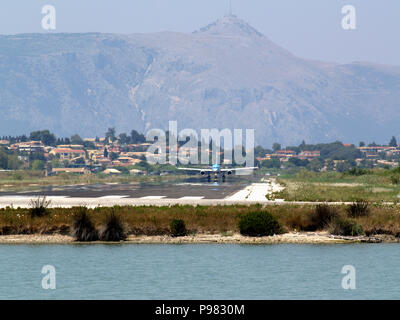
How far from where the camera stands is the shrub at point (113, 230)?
51219 millimetres

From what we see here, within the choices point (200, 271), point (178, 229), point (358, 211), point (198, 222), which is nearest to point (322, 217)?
point (358, 211)

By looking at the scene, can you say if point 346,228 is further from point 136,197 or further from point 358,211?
point 136,197

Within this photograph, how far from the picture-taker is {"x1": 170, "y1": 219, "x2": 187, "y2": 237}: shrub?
172 ft

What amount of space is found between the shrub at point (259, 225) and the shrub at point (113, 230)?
832cm

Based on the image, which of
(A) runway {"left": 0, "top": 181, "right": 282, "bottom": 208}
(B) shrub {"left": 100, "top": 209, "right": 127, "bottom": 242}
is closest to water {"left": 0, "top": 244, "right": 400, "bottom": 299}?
(B) shrub {"left": 100, "top": 209, "right": 127, "bottom": 242}

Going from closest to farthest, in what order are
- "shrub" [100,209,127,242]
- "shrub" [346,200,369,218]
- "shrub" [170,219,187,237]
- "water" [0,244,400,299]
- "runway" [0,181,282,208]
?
"water" [0,244,400,299] → "shrub" [100,209,127,242] → "shrub" [170,219,187,237] → "shrub" [346,200,369,218] → "runway" [0,181,282,208]

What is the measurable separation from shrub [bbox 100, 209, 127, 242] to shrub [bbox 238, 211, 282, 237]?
8.32 m

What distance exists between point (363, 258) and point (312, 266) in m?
4.20

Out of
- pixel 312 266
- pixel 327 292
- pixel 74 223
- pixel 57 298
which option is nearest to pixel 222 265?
pixel 312 266

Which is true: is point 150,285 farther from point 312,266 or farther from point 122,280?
point 312,266

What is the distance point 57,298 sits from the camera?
34469 mm

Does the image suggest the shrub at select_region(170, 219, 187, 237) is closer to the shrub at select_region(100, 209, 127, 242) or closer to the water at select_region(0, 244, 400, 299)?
the water at select_region(0, 244, 400, 299)
